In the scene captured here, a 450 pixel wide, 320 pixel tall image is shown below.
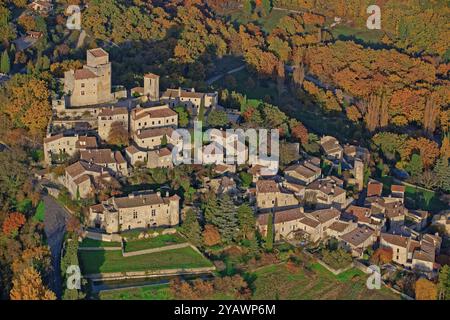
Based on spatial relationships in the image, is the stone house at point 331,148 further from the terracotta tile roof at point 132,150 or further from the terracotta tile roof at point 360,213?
the terracotta tile roof at point 132,150

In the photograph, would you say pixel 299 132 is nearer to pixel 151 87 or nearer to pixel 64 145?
pixel 151 87

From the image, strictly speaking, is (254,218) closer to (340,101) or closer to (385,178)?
(385,178)

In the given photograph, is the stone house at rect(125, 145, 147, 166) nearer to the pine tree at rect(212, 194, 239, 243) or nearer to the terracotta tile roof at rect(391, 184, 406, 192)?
the pine tree at rect(212, 194, 239, 243)

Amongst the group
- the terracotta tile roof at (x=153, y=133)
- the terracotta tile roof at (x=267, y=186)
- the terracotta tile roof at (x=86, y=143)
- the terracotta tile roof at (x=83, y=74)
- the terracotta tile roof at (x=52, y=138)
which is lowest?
the terracotta tile roof at (x=267, y=186)

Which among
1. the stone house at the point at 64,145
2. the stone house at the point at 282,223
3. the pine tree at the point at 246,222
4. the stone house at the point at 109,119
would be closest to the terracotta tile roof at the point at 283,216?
the stone house at the point at 282,223

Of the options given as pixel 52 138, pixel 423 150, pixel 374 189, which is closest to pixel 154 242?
pixel 52 138

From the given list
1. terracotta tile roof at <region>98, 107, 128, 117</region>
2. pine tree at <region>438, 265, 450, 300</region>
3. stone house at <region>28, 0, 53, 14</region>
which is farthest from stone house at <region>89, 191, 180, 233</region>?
stone house at <region>28, 0, 53, 14</region>
